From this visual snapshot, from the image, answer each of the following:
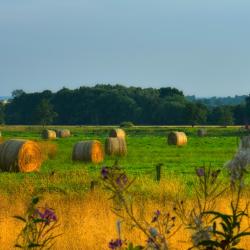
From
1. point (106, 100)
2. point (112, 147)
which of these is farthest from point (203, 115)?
point (112, 147)

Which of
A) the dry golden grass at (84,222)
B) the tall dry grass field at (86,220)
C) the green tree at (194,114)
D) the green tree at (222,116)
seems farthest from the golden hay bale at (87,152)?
the green tree at (222,116)

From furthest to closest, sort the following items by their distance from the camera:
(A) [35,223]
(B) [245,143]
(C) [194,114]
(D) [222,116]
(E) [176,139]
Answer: (D) [222,116]
(C) [194,114]
(E) [176,139]
(A) [35,223]
(B) [245,143]

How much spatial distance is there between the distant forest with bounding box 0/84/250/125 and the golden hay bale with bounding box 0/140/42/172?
107 meters

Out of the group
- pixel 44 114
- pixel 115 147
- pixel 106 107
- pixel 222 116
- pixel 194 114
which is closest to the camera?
pixel 115 147

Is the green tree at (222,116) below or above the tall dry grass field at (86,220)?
above

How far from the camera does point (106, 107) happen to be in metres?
152

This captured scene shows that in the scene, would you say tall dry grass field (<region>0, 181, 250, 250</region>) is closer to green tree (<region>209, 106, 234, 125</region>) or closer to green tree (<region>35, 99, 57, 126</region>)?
green tree (<region>209, 106, 234, 125</region>)

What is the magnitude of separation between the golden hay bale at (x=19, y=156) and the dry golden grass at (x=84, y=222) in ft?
37.0

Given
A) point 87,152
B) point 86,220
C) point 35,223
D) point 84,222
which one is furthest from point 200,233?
point 87,152

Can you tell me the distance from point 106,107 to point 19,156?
415ft

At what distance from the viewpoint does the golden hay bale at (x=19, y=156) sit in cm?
2591

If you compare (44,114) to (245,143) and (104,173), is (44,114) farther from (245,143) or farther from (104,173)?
(245,143)

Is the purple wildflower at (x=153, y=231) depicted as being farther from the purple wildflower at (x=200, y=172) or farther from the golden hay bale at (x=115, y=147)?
the golden hay bale at (x=115, y=147)

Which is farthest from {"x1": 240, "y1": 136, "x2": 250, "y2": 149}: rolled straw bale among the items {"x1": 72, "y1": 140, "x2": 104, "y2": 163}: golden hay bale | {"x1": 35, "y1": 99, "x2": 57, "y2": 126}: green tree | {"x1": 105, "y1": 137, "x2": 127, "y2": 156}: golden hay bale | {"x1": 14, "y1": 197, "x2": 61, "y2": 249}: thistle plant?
{"x1": 35, "y1": 99, "x2": 57, "y2": 126}: green tree
